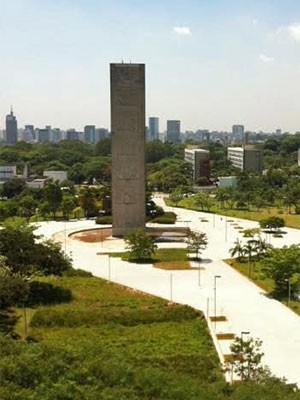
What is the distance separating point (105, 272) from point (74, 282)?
335 cm

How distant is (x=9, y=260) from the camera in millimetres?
26234

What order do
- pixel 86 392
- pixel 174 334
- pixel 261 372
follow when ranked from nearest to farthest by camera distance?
pixel 86 392, pixel 261 372, pixel 174 334

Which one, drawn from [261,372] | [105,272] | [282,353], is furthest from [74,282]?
[261,372]

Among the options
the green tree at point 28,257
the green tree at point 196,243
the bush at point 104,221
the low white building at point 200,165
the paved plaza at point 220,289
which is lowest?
the paved plaza at point 220,289

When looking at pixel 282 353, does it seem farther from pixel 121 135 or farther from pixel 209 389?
pixel 121 135

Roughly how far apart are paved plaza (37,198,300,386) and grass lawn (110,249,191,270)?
80 centimetres

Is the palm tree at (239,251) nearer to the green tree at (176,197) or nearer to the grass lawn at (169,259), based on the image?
the grass lawn at (169,259)

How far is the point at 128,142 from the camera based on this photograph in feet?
137

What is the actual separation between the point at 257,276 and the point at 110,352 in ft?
48.4

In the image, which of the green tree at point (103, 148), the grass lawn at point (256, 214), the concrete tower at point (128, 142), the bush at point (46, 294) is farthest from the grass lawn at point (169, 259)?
the green tree at point (103, 148)

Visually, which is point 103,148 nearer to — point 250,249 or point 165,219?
point 165,219

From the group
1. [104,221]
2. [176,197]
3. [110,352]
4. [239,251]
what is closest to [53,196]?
[104,221]

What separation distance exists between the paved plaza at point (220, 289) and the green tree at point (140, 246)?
3.79 ft

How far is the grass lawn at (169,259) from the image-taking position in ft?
112
